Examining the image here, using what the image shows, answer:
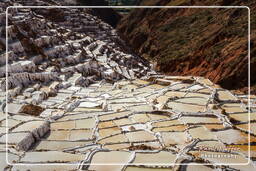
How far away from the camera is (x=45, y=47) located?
712 inches

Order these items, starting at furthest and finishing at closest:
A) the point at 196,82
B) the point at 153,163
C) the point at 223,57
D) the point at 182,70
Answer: the point at 182,70
the point at 223,57
the point at 196,82
the point at 153,163

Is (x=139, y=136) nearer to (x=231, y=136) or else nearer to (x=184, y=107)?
(x=231, y=136)

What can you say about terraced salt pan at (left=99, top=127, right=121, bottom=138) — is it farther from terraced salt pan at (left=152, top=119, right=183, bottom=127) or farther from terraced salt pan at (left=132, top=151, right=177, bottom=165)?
terraced salt pan at (left=132, top=151, right=177, bottom=165)

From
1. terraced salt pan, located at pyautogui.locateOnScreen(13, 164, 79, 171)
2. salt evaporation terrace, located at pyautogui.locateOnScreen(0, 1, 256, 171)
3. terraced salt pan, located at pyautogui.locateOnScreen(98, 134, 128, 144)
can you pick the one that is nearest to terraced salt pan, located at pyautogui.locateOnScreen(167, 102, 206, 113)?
salt evaporation terrace, located at pyautogui.locateOnScreen(0, 1, 256, 171)

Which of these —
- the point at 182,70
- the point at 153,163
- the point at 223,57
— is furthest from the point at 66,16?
the point at 153,163

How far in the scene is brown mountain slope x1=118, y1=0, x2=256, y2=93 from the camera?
2238 cm

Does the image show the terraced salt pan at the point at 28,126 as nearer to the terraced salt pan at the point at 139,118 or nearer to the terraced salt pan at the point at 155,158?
the terraced salt pan at the point at 139,118

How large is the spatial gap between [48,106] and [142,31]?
35782mm

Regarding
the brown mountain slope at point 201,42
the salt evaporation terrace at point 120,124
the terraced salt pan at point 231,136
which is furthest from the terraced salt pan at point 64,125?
the brown mountain slope at point 201,42

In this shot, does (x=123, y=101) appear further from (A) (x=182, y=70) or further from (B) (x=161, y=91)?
(A) (x=182, y=70)

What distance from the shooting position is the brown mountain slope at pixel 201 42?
22.4 meters

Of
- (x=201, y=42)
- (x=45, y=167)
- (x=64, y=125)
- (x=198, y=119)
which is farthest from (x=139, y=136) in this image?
(x=201, y=42)

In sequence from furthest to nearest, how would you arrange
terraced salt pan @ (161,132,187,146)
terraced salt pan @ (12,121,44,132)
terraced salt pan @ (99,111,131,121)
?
terraced salt pan @ (99,111,131,121)
terraced salt pan @ (12,121,44,132)
terraced salt pan @ (161,132,187,146)

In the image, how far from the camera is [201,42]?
29438 millimetres
